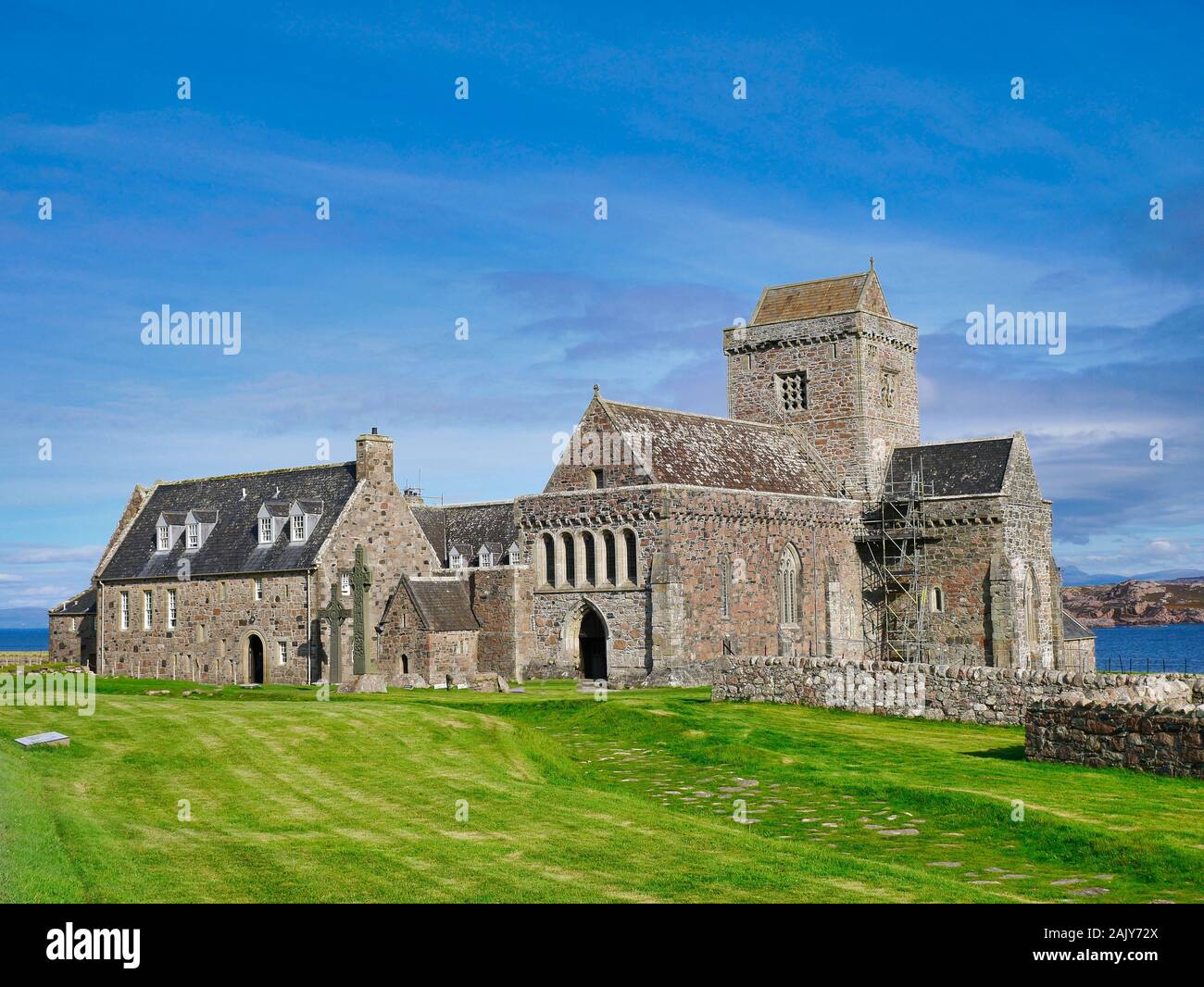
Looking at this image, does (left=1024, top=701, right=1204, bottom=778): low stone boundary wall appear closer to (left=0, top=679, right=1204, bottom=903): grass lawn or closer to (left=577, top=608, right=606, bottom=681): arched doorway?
(left=0, top=679, right=1204, bottom=903): grass lawn

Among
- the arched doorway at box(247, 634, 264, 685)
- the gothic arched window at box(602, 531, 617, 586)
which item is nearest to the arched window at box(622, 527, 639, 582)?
the gothic arched window at box(602, 531, 617, 586)

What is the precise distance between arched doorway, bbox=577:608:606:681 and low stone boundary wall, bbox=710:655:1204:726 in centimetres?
1486

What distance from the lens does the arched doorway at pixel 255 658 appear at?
5569 cm

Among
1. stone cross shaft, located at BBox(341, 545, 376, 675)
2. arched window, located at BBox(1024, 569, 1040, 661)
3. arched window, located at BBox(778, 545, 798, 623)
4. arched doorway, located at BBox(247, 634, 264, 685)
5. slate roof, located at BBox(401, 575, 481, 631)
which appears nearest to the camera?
stone cross shaft, located at BBox(341, 545, 376, 675)

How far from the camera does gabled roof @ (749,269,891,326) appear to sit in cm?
6469

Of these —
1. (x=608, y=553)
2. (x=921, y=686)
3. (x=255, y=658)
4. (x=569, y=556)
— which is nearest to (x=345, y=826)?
(x=921, y=686)

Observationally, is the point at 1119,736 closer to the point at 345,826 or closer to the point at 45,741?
the point at 345,826

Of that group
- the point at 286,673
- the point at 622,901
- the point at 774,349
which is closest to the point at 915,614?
the point at 774,349

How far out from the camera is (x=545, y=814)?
19.1 m

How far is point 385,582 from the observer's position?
56250 millimetres

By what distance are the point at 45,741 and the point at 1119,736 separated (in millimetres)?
18504
